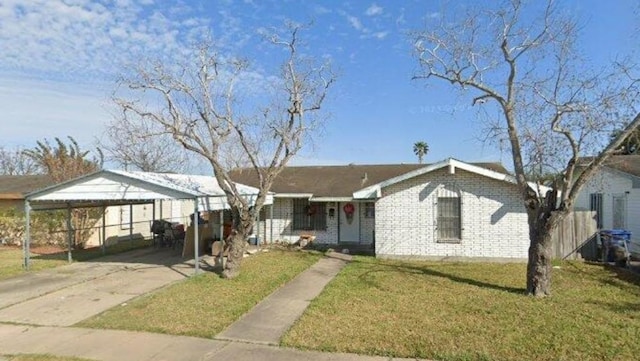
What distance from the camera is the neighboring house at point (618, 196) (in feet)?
55.6

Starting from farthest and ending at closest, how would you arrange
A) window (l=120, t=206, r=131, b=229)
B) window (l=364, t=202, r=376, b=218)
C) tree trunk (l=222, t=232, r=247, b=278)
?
window (l=120, t=206, r=131, b=229), window (l=364, t=202, r=376, b=218), tree trunk (l=222, t=232, r=247, b=278)

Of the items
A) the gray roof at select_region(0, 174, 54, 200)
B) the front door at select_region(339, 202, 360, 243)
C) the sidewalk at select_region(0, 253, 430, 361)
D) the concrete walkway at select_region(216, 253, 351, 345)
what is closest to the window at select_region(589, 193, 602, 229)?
the front door at select_region(339, 202, 360, 243)

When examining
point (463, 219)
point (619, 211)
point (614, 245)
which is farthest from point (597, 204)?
point (463, 219)

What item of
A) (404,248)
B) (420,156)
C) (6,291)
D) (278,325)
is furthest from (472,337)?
(420,156)

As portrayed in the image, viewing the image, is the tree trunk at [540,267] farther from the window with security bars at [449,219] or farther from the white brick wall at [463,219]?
the window with security bars at [449,219]

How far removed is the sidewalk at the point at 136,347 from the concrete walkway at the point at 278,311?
14.3 inches

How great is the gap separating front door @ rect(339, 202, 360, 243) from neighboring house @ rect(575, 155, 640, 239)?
8.67m

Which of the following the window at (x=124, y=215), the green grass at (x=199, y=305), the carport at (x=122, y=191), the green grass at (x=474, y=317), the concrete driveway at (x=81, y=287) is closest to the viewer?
the green grass at (x=474, y=317)

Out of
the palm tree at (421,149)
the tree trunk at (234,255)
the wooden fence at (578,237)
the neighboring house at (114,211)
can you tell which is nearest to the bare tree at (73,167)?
the neighboring house at (114,211)

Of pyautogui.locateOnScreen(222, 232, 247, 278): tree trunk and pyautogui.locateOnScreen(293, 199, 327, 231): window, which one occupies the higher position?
pyautogui.locateOnScreen(293, 199, 327, 231): window

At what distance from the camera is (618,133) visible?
9438mm

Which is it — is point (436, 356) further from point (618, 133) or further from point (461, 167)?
point (461, 167)

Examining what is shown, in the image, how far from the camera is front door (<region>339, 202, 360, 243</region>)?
720 inches

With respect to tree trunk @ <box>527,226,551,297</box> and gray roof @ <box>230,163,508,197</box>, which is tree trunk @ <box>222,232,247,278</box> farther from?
tree trunk @ <box>527,226,551,297</box>
